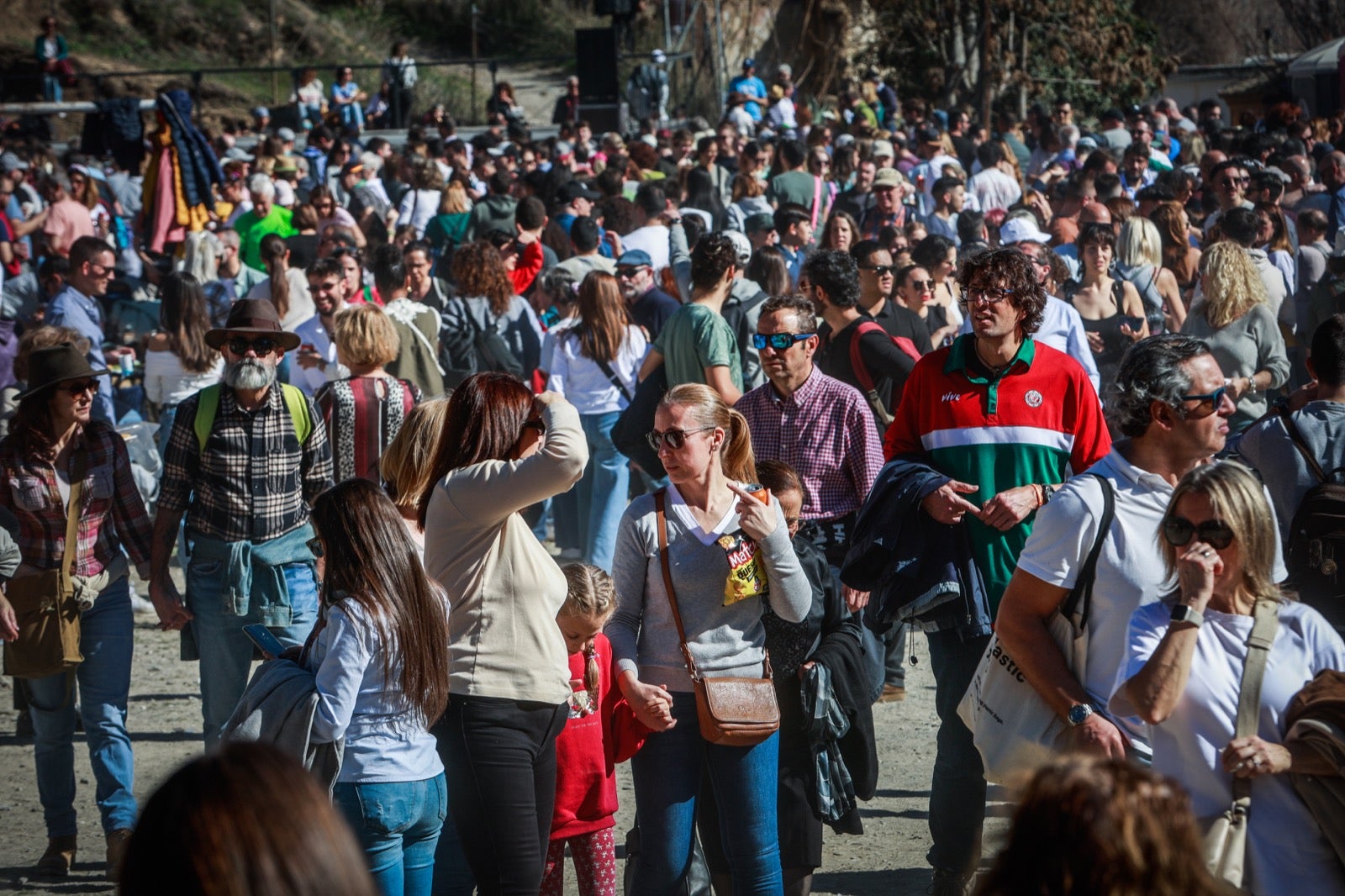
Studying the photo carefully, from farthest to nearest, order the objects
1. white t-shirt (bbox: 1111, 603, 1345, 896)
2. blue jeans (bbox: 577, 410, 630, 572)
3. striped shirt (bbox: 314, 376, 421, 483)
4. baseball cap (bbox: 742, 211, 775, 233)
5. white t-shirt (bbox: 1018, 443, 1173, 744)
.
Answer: baseball cap (bbox: 742, 211, 775, 233), blue jeans (bbox: 577, 410, 630, 572), striped shirt (bbox: 314, 376, 421, 483), white t-shirt (bbox: 1018, 443, 1173, 744), white t-shirt (bbox: 1111, 603, 1345, 896)

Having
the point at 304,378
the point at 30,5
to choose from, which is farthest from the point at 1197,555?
the point at 30,5

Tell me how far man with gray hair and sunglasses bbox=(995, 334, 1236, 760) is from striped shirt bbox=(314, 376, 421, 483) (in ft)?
11.6

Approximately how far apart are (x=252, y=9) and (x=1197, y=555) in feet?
138

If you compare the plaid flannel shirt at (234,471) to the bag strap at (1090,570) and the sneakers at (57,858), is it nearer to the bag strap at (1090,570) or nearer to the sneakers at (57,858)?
the sneakers at (57,858)

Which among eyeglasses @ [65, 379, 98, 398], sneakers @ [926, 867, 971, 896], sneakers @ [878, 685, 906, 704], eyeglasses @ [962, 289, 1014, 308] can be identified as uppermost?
eyeglasses @ [962, 289, 1014, 308]

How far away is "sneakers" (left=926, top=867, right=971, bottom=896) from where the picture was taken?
450 cm

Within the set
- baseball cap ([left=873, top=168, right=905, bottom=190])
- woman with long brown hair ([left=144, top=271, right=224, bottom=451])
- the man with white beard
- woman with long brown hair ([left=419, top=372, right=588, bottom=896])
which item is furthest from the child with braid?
baseball cap ([left=873, top=168, right=905, bottom=190])

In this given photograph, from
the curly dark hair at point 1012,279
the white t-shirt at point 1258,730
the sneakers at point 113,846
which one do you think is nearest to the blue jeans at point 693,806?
the white t-shirt at point 1258,730

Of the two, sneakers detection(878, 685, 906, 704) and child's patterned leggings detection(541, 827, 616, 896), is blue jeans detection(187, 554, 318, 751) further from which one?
sneakers detection(878, 685, 906, 704)

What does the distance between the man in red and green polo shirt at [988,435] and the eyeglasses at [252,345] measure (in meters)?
2.61

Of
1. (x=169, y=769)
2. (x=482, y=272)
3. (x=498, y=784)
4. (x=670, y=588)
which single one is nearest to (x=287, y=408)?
(x=169, y=769)

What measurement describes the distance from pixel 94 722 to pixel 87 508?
2.65 feet

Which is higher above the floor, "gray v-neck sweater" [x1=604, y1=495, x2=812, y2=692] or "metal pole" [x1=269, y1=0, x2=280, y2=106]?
"metal pole" [x1=269, y1=0, x2=280, y2=106]

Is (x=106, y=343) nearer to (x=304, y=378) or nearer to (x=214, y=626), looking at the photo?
(x=304, y=378)
